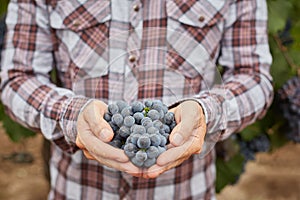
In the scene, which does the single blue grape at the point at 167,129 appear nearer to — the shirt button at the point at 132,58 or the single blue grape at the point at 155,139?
the single blue grape at the point at 155,139

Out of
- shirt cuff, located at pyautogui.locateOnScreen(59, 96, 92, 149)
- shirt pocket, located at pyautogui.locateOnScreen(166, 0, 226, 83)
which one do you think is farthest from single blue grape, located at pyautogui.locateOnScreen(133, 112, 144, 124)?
shirt pocket, located at pyautogui.locateOnScreen(166, 0, 226, 83)

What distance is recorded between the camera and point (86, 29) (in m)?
1.09

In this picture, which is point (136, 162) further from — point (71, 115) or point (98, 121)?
point (71, 115)

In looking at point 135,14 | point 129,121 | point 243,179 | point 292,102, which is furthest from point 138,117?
point 243,179

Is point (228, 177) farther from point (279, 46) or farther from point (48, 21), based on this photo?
point (48, 21)

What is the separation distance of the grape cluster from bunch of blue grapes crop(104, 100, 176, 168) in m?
0.79

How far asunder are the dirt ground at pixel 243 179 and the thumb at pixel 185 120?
2.03 meters

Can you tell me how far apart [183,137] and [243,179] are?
7.90 ft

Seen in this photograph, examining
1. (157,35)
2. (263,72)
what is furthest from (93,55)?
(263,72)

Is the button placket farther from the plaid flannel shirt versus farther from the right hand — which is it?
the right hand

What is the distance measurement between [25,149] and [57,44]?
7.46 ft

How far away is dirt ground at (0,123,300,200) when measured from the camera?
2928mm

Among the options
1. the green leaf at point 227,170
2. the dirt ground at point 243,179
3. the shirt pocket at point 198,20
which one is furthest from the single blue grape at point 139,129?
the dirt ground at point 243,179

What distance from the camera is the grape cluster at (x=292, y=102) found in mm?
1518
